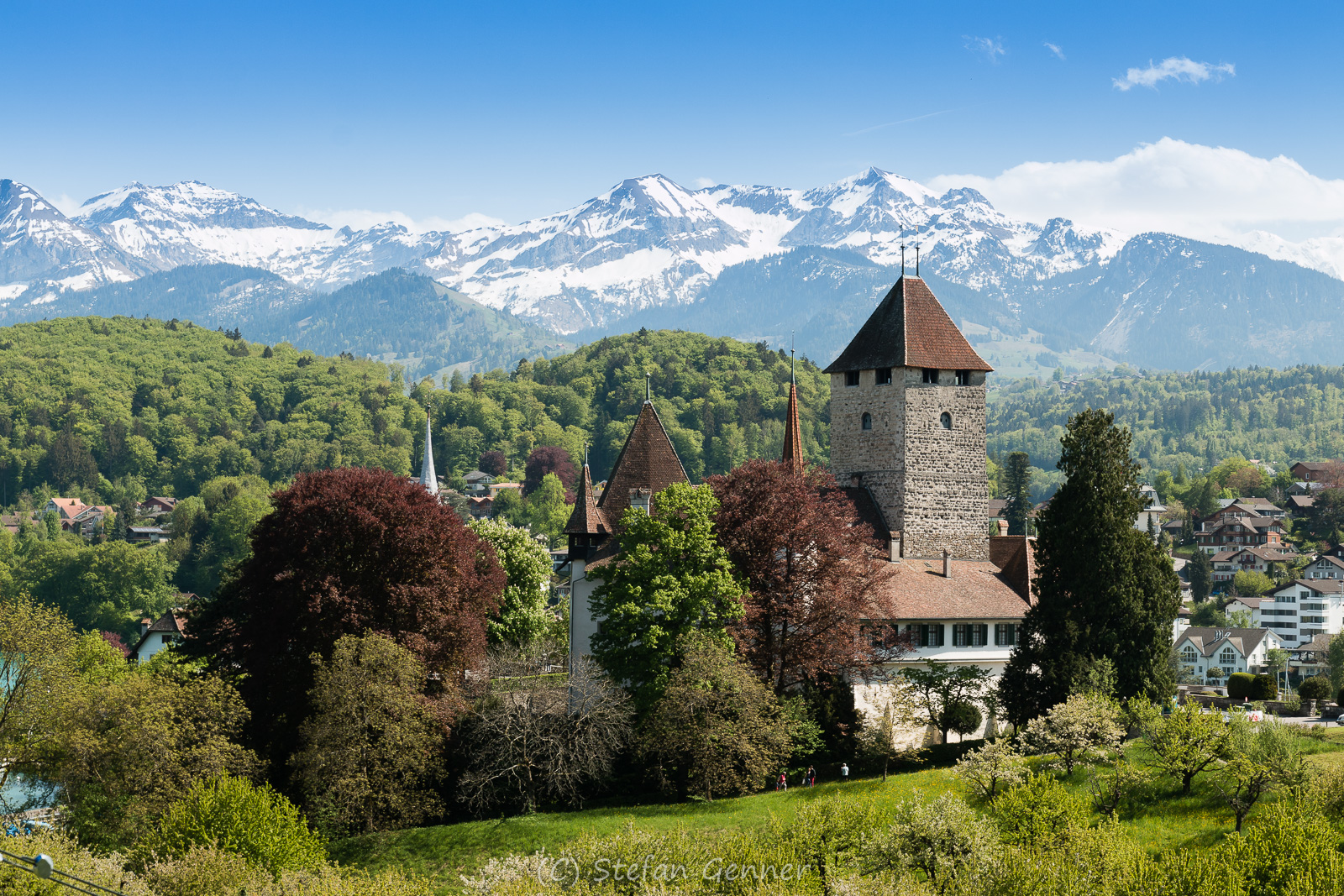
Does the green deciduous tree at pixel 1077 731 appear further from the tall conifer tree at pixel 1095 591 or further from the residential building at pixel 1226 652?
the residential building at pixel 1226 652

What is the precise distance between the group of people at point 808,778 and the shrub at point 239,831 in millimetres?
14573

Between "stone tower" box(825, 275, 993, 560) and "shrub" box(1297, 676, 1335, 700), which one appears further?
"shrub" box(1297, 676, 1335, 700)

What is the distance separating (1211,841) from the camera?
33969 mm

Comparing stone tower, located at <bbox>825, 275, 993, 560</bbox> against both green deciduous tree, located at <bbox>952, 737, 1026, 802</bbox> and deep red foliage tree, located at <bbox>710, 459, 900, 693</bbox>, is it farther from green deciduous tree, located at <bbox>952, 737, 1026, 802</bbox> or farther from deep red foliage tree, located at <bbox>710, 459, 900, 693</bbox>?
green deciduous tree, located at <bbox>952, 737, 1026, 802</bbox>

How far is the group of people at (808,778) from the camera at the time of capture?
141 ft

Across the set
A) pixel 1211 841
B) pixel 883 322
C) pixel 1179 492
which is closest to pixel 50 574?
pixel 883 322

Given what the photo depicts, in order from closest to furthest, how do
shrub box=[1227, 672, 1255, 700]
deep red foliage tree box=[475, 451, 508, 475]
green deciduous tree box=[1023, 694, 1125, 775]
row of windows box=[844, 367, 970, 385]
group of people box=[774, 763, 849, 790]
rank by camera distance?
green deciduous tree box=[1023, 694, 1125, 775], group of people box=[774, 763, 849, 790], row of windows box=[844, 367, 970, 385], shrub box=[1227, 672, 1255, 700], deep red foliage tree box=[475, 451, 508, 475]

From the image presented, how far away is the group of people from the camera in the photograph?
42.8m

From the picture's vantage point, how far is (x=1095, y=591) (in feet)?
144

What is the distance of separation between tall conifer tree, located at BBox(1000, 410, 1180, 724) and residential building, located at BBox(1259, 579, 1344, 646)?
86702mm

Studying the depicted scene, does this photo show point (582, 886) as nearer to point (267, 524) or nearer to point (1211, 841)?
point (1211, 841)

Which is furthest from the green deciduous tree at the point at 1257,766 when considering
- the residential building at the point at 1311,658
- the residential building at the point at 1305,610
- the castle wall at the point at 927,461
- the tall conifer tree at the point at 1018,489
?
the residential building at the point at 1305,610

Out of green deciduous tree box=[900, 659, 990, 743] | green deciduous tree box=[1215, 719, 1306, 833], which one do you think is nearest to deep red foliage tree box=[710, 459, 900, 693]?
green deciduous tree box=[900, 659, 990, 743]

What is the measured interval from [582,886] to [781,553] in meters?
18.9
